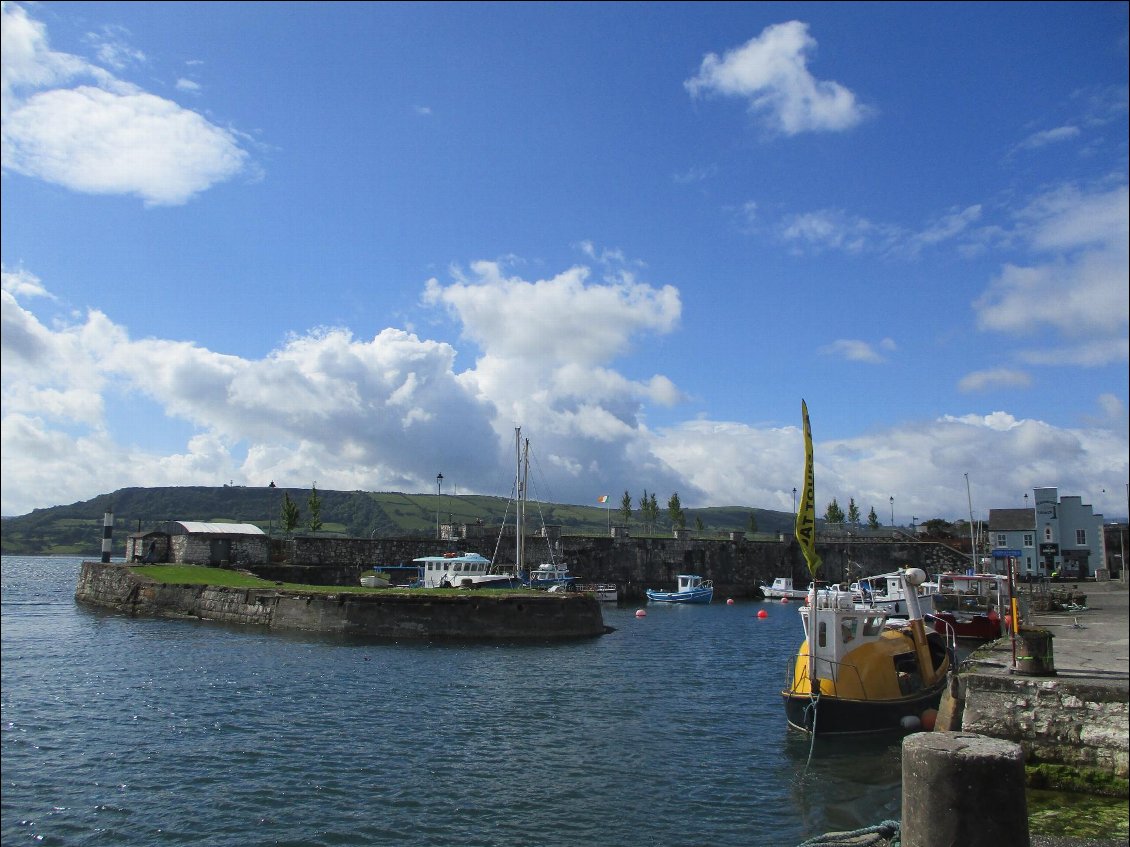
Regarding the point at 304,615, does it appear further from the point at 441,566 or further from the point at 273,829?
the point at 273,829

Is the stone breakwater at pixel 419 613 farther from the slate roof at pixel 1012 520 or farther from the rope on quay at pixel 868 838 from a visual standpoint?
the slate roof at pixel 1012 520

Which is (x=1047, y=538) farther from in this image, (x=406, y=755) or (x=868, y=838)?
(x=868, y=838)

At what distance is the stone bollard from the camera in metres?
6.31

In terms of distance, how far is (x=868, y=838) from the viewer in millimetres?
9797

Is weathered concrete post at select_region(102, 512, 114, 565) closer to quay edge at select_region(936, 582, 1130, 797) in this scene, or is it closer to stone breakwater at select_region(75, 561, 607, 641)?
stone breakwater at select_region(75, 561, 607, 641)

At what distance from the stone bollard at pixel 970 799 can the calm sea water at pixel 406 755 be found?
6439 millimetres

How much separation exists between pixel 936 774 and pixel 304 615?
3834cm

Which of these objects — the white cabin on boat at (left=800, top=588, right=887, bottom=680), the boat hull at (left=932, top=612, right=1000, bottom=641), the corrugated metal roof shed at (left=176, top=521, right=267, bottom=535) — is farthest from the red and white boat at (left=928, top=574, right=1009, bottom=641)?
the corrugated metal roof shed at (left=176, top=521, right=267, bottom=535)

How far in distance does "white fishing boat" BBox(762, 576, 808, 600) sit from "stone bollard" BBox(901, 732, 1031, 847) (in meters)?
73.0

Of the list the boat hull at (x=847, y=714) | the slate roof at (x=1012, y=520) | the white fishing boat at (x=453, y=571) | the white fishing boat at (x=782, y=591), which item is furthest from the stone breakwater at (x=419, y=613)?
the slate roof at (x=1012, y=520)

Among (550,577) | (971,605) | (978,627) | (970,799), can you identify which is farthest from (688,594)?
(970,799)

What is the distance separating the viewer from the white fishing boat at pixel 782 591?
76375mm

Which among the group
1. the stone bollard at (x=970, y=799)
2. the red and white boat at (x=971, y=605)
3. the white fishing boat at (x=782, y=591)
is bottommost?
the white fishing boat at (x=782, y=591)

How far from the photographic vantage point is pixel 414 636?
1545 inches
